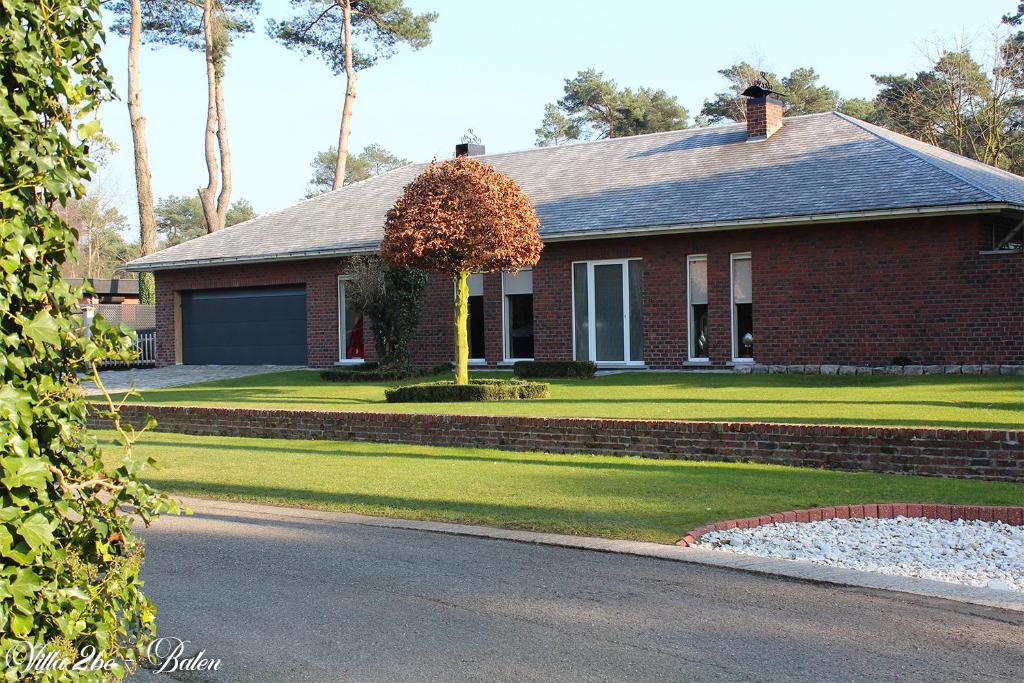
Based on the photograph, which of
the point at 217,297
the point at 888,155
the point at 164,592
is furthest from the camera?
the point at 217,297

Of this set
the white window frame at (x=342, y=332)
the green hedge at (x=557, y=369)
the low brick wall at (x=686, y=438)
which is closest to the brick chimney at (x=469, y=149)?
the white window frame at (x=342, y=332)

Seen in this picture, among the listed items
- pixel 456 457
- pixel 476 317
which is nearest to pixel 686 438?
pixel 456 457

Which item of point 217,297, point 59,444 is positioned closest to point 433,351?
point 217,297

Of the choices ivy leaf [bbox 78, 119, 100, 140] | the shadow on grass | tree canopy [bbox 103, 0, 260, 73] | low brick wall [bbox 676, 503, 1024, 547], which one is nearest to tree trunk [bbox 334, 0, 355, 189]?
tree canopy [bbox 103, 0, 260, 73]

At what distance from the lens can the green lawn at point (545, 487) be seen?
9.09 m

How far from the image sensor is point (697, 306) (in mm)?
23828

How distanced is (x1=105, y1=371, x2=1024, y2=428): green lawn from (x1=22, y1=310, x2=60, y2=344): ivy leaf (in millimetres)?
11638

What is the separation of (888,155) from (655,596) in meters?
Answer: 19.3

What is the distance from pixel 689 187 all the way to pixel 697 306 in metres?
3.24

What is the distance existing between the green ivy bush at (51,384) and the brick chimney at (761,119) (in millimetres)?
25617

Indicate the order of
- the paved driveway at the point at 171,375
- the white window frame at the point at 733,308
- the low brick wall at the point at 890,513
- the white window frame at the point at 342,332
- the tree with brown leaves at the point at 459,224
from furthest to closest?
the white window frame at the point at 342,332
the paved driveway at the point at 171,375
the white window frame at the point at 733,308
the tree with brown leaves at the point at 459,224
the low brick wall at the point at 890,513

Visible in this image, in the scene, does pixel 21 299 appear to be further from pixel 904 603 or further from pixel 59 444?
pixel 904 603

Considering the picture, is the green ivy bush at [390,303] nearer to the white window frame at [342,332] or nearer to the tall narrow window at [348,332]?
the white window frame at [342,332]

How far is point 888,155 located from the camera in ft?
76.8
